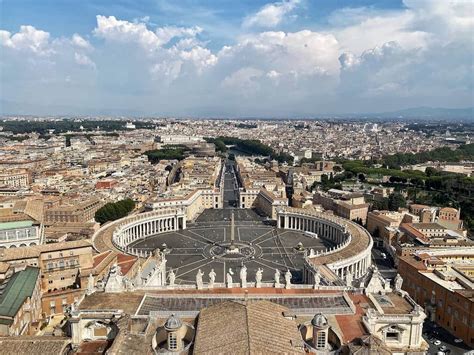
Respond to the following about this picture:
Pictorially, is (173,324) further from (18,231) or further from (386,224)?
(386,224)

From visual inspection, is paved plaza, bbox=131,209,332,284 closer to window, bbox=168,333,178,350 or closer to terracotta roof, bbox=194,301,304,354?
terracotta roof, bbox=194,301,304,354

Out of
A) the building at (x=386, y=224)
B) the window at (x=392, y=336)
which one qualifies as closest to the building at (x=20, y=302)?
the window at (x=392, y=336)

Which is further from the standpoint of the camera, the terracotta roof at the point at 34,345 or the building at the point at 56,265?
the building at the point at 56,265

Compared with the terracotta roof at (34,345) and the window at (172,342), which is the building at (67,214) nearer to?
the terracotta roof at (34,345)

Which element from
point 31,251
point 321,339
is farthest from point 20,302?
point 321,339

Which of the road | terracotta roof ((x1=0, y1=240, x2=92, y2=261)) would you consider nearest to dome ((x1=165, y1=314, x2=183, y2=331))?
terracotta roof ((x1=0, y1=240, x2=92, y2=261))

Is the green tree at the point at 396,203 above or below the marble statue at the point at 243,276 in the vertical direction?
below
